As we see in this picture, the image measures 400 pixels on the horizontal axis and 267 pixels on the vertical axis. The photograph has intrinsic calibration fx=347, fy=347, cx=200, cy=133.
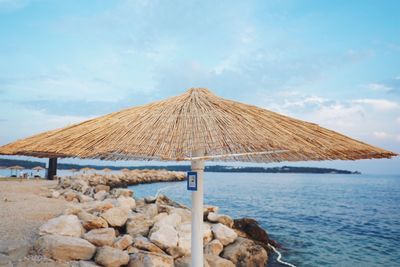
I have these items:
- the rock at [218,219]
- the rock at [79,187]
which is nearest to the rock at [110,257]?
the rock at [218,219]

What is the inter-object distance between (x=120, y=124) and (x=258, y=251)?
217 inches

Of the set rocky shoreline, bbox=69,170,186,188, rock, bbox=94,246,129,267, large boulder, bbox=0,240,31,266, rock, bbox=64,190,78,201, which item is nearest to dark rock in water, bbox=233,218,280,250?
rock, bbox=94,246,129,267

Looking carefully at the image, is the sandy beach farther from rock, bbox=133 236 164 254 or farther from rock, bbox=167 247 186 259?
rock, bbox=167 247 186 259

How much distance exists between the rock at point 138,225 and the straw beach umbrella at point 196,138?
3.21 meters

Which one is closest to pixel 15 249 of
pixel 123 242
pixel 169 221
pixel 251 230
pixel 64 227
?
pixel 64 227

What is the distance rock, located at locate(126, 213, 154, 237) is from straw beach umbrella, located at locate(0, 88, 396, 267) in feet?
10.5

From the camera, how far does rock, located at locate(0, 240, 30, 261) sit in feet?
16.8

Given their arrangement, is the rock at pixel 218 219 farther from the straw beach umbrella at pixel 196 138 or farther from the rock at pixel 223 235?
the straw beach umbrella at pixel 196 138

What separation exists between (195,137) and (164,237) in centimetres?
370

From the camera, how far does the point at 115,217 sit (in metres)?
6.71

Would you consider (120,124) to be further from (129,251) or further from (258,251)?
(258,251)

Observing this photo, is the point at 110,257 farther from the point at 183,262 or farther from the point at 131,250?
the point at 183,262

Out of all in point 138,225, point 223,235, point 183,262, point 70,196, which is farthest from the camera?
point 70,196

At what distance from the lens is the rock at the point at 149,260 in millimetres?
5297
